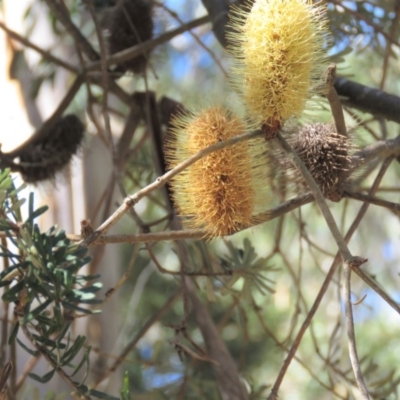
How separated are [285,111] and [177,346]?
0.70 feet

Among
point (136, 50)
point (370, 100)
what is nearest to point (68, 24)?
point (136, 50)

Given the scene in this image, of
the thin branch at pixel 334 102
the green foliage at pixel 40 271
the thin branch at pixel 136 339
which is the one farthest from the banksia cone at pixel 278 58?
the thin branch at pixel 136 339

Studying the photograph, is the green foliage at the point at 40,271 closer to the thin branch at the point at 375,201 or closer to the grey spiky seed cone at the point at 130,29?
the thin branch at the point at 375,201

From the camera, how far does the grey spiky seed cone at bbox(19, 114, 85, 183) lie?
2.34 ft

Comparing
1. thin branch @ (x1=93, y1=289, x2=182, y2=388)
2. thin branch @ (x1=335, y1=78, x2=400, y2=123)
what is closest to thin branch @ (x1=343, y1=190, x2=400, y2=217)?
thin branch @ (x1=335, y1=78, x2=400, y2=123)

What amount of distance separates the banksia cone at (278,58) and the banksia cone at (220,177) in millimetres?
24

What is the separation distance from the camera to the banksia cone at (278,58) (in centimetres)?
37

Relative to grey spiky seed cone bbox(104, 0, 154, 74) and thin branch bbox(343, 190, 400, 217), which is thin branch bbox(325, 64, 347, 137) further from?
grey spiky seed cone bbox(104, 0, 154, 74)

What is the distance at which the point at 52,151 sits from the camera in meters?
0.72

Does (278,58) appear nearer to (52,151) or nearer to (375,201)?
(375,201)

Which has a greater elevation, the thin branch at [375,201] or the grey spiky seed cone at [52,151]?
the grey spiky seed cone at [52,151]

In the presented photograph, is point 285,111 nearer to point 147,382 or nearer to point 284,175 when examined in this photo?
point 284,175

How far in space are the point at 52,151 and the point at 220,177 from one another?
37 centimetres

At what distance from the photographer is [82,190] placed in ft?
3.18
